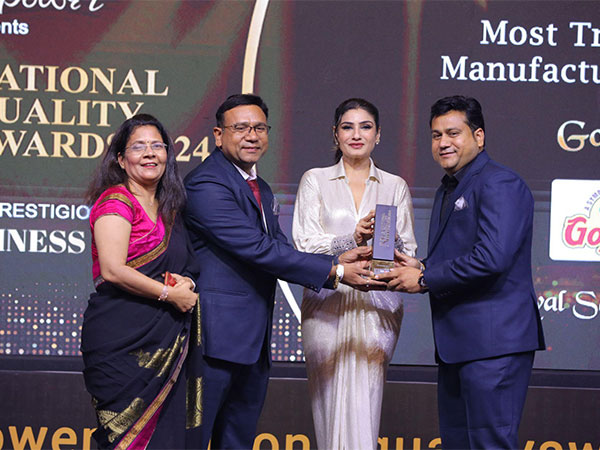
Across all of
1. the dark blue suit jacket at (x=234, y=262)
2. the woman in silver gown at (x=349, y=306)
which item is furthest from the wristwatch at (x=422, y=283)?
the dark blue suit jacket at (x=234, y=262)

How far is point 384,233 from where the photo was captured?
2.99 meters

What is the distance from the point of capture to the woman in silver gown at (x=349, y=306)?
126 inches

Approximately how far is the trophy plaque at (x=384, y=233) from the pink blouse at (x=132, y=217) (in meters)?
0.85

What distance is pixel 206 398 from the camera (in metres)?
2.91

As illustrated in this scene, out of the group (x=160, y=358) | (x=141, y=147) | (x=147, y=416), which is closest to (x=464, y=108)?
(x=141, y=147)

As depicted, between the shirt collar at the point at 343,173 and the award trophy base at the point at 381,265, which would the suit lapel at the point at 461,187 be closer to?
the award trophy base at the point at 381,265

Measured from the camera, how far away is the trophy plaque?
2.99 metres

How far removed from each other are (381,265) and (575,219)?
1753mm

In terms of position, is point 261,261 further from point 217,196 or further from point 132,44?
point 132,44

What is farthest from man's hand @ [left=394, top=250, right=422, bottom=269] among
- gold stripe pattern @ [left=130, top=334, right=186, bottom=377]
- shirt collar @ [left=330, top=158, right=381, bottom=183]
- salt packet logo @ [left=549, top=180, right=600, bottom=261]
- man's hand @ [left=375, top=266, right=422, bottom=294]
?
salt packet logo @ [left=549, top=180, right=600, bottom=261]

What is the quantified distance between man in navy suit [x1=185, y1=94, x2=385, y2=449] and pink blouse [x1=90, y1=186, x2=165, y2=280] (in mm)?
288

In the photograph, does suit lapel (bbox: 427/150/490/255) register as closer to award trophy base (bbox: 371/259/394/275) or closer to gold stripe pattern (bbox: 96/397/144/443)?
award trophy base (bbox: 371/259/394/275)

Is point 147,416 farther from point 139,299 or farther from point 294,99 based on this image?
point 294,99

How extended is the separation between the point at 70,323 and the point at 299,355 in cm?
133
